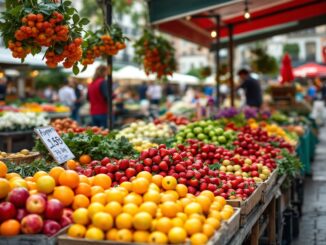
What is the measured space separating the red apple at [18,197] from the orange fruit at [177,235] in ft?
3.02

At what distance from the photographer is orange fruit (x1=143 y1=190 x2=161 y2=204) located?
354 centimetres

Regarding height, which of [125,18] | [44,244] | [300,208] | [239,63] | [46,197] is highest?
[125,18]

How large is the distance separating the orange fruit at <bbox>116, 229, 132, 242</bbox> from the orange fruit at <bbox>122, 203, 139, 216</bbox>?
212mm

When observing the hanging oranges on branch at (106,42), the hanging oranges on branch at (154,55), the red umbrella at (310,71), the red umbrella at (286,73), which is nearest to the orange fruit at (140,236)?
the hanging oranges on branch at (106,42)

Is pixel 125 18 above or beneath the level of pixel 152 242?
above

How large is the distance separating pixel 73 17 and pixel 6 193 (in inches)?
64.6

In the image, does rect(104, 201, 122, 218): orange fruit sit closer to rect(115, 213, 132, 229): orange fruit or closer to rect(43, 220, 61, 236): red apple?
rect(115, 213, 132, 229): orange fruit

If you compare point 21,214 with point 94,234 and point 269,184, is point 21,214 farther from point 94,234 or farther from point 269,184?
point 269,184

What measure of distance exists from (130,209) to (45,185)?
2.09 feet

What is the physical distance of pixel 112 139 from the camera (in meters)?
5.93

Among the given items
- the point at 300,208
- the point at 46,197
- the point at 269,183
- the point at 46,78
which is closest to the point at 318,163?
the point at 300,208

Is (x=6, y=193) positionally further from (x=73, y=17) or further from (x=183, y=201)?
(x=73, y=17)

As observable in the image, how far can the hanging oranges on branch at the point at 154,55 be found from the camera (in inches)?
348

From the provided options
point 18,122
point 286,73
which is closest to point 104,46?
point 18,122
